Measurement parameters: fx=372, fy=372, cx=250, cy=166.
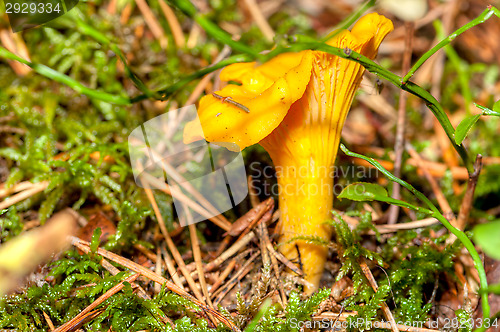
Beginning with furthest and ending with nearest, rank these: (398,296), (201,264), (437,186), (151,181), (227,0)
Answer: (227,0), (437,186), (151,181), (201,264), (398,296)

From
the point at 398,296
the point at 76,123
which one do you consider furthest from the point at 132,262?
the point at 398,296

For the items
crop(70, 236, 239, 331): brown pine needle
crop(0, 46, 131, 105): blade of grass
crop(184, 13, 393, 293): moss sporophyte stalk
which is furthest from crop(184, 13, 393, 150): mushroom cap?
crop(70, 236, 239, 331): brown pine needle

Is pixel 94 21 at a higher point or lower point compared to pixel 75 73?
higher

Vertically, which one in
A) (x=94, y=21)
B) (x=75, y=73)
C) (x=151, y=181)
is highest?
(x=94, y=21)

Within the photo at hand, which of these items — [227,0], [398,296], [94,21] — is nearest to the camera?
[398,296]

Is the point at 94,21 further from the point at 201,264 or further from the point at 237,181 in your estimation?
the point at 201,264

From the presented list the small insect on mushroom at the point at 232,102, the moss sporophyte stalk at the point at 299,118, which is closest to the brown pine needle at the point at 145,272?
the moss sporophyte stalk at the point at 299,118

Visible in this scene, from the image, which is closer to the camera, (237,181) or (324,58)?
(324,58)
